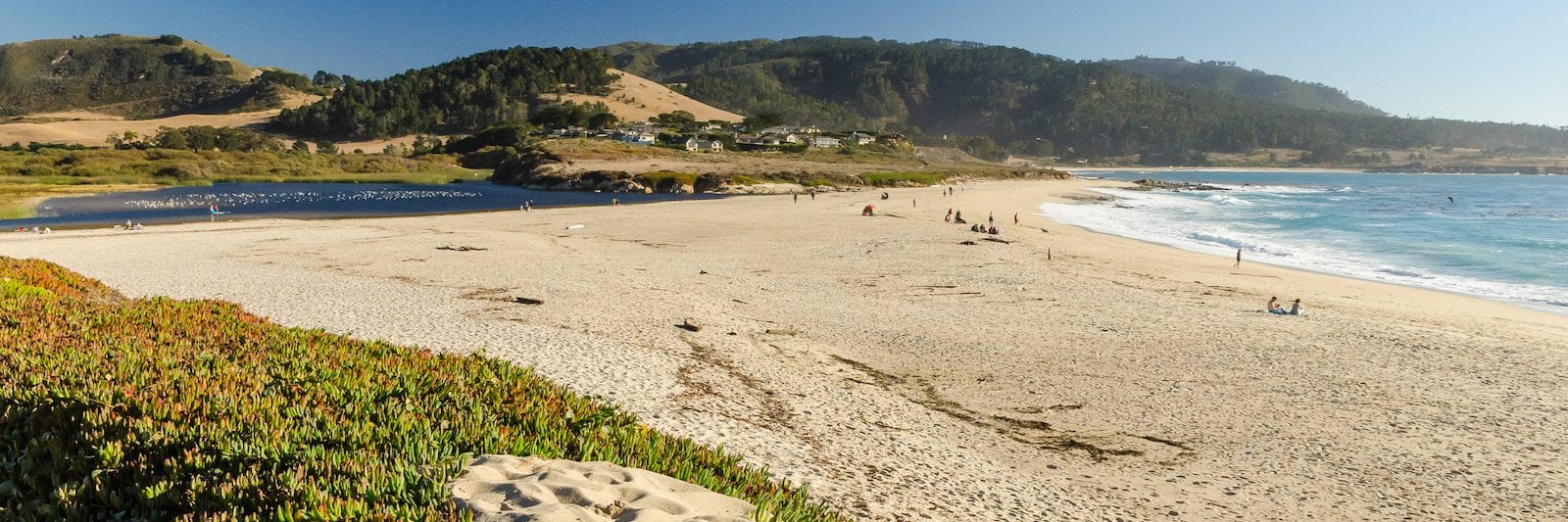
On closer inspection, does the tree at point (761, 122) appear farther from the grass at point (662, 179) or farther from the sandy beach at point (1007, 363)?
the sandy beach at point (1007, 363)

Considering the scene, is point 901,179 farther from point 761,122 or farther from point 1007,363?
point 1007,363

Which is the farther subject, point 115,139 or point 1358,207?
point 115,139

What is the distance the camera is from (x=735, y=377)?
33.7ft

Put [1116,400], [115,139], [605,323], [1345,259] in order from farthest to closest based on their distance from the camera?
[115,139]
[1345,259]
[605,323]
[1116,400]

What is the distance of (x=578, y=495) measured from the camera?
3.82 m

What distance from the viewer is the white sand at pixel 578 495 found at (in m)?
3.62

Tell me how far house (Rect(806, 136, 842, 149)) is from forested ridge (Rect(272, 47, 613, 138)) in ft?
183

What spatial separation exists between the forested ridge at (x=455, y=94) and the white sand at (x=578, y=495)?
496ft

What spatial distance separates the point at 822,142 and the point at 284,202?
9236 cm

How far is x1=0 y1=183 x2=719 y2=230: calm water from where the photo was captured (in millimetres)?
41344

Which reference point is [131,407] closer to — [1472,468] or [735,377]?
[735,377]

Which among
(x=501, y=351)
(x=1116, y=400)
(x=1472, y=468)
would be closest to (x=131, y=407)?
(x=501, y=351)

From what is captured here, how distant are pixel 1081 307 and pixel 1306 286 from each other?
9094mm

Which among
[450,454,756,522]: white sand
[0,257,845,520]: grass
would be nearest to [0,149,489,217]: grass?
[0,257,845,520]: grass
